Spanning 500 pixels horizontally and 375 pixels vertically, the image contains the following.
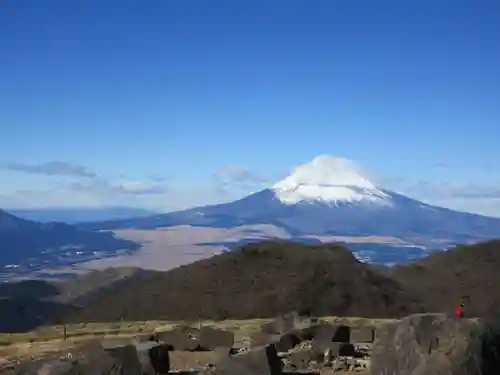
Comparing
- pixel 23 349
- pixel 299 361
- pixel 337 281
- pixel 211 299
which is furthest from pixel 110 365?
pixel 337 281

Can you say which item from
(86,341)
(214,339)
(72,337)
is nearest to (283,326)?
(214,339)

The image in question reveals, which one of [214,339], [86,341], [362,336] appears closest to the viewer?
[214,339]

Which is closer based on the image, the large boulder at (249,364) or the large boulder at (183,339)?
the large boulder at (249,364)

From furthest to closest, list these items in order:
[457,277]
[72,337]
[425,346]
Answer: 1. [457,277]
2. [72,337]
3. [425,346]

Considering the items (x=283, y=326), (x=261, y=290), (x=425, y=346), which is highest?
(x=425, y=346)

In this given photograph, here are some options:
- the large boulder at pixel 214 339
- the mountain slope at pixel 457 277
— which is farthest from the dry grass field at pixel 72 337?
the mountain slope at pixel 457 277

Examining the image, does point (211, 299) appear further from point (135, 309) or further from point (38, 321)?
point (38, 321)

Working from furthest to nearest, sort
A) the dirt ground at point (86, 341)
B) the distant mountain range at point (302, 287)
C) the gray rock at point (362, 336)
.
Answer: the distant mountain range at point (302, 287), the gray rock at point (362, 336), the dirt ground at point (86, 341)

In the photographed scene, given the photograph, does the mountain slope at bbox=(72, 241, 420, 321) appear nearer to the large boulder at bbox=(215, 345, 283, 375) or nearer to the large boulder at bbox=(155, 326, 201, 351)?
the large boulder at bbox=(155, 326, 201, 351)

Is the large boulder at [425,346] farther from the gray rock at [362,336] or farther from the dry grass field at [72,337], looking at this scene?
the gray rock at [362,336]

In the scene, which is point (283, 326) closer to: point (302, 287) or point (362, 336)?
point (362, 336)
